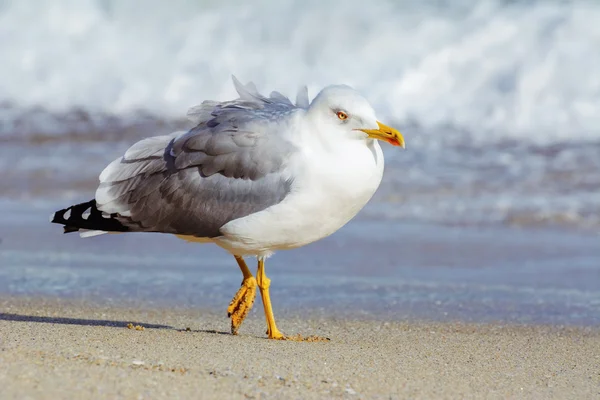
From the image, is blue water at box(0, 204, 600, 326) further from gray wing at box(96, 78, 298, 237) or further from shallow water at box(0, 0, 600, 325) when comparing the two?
gray wing at box(96, 78, 298, 237)

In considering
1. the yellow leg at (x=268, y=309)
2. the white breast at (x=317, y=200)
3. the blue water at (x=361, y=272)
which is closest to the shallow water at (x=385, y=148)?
the blue water at (x=361, y=272)

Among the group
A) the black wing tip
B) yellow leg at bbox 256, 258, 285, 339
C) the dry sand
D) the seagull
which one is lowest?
the dry sand

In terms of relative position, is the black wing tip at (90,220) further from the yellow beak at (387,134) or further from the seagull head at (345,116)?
the yellow beak at (387,134)

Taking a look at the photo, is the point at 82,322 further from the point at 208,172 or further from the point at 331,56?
the point at 331,56

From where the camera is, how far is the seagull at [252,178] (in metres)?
4.83

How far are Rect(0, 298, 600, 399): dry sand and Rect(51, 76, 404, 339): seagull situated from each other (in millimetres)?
453

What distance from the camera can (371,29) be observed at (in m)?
15.2

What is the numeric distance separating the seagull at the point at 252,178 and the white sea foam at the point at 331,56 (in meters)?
6.61

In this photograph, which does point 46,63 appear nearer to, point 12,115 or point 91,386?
point 12,115

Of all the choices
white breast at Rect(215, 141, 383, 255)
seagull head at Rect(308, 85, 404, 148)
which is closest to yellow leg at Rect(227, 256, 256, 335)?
white breast at Rect(215, 141, 383, 255)

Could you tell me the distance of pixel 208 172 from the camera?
513 cm

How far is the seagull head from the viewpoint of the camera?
192 inches

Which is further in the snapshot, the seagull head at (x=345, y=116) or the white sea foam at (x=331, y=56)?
the white sea foam at (x=331, y=56)

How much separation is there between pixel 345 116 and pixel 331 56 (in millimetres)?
10014
